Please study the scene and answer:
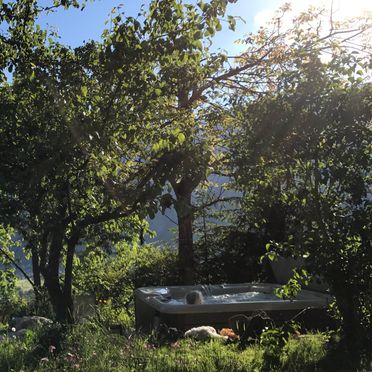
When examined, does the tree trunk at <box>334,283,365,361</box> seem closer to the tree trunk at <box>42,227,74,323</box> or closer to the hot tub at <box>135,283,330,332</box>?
the hot tub at <box>135,283,330,332</box>

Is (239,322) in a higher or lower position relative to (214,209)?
lower

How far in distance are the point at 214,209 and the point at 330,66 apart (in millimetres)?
10078

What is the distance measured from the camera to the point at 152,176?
4.72 meters

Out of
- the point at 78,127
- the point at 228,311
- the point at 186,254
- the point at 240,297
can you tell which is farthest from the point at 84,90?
the point at 186,254

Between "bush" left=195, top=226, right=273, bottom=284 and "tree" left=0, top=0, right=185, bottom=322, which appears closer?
"tree" left=0, top=0, right=185, bottom=322

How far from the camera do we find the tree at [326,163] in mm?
4930

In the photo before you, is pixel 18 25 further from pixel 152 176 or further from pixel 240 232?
pixel 240 232

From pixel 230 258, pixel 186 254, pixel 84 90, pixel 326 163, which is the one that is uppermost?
pixel 84 90

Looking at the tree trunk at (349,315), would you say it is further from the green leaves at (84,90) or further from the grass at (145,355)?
the green leaves at (84,90)

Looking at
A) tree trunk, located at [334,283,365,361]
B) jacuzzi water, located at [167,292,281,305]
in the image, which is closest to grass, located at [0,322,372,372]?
tree trunk, located at [334,283,365,361]

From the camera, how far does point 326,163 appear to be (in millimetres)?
5191

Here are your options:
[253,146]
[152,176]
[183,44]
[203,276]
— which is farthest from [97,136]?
[203,276]

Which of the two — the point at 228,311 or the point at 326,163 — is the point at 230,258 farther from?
the point at 326,163

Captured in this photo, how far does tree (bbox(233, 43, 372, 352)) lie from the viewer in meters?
4.93
